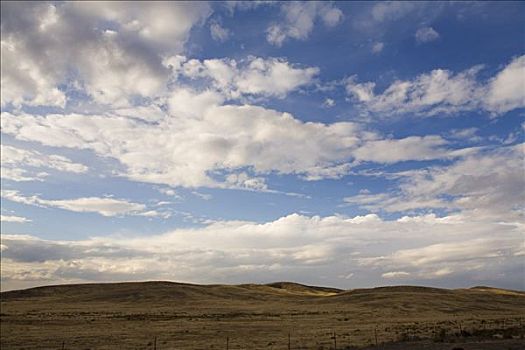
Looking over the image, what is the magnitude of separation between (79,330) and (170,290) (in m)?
112

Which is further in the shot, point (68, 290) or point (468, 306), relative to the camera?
point (68, 290)

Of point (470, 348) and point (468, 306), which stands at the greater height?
point (470, 348)

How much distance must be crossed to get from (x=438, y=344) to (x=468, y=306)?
10298 cm

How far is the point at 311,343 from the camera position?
45000 mm

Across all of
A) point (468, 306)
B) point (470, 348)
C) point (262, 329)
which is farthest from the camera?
point (468, 306)

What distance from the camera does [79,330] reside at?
5994cm

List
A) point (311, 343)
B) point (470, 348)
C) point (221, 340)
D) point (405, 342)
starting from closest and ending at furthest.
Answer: point (470, 348), point (405, 342), point (311, 343), point (221, 340)

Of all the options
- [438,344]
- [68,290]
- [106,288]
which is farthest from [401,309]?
[68,290]

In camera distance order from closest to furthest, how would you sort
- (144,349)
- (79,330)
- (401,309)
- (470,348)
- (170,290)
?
(470,348) → (144,349) → (79,330) → (401,309) → (170,290)

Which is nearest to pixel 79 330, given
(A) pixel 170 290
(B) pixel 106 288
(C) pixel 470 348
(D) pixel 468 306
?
(C) pixel 470 348

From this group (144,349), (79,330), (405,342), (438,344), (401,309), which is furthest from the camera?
(401,309)

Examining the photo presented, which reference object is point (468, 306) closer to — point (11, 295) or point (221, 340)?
point (221, 340)

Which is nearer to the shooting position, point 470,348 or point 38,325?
point 470,348

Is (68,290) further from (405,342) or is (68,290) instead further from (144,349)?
(405,342)
